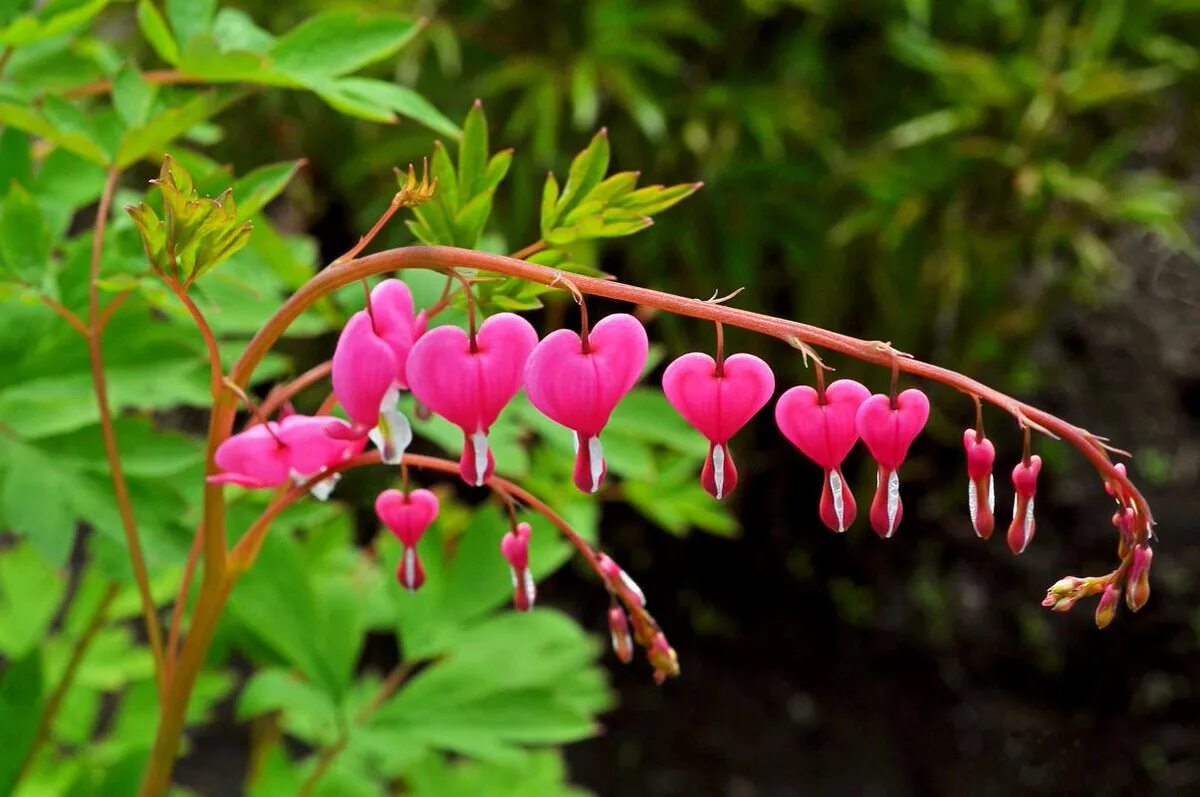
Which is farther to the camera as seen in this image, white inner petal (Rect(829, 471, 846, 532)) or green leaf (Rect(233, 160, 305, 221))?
green leaf (Rect(233, 160, 305, 221))

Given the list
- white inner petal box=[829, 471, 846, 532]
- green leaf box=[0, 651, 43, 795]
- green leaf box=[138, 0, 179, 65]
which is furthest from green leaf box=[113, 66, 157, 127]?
white inner petal box=[829, 471, 846, 532]

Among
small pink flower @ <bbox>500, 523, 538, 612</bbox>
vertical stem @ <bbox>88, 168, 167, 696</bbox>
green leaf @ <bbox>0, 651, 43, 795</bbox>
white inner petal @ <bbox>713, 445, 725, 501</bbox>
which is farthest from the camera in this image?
green leaf @ <bbox>0, 651, 43, 795</bbox>

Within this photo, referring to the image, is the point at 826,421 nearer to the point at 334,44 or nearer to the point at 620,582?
the point at 620,582

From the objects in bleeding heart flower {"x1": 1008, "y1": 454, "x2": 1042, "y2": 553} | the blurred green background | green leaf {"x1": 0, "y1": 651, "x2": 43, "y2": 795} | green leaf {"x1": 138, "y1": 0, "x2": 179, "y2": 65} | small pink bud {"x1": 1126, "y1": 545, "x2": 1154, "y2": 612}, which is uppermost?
green leaf {"x1": 138, "y1": 0, "x2": 179, "y2": 65}

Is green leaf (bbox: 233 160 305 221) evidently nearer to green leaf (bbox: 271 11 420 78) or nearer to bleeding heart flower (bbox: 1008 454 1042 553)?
green leaf (bbox: 271 11 420 78)

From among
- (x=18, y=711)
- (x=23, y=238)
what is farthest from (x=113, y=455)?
(x=18, y=711)

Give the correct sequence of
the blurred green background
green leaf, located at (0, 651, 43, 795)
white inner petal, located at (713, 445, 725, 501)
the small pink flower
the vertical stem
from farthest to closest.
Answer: the blurred green background → green leaf, located at (0, 651, 43, 795) → the vertical stem → the small pink flower → white inner petal, located at (713, 445, 725, 501)

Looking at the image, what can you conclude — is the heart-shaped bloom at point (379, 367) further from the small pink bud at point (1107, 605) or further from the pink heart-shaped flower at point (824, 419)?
the small pink bud at point (1107, 605)

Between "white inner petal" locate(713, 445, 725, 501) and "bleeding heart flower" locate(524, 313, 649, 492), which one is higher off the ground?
"bleeding heart flower" locate(524, 313, 649, 492)

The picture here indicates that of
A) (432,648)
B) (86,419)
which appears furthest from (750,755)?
(86,419)
